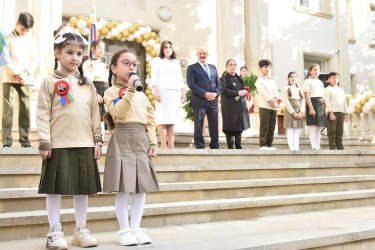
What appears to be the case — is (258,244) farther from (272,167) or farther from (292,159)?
(292,159)

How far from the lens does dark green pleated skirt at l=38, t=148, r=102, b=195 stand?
3.05 metres

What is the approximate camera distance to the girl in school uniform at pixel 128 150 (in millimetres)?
3207

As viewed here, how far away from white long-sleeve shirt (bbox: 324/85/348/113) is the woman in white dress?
3.31 m

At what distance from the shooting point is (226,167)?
534cm

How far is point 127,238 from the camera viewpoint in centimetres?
318

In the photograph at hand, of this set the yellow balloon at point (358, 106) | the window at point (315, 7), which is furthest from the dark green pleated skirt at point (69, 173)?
the window at point (315, 7)

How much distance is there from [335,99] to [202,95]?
3268 millimetres

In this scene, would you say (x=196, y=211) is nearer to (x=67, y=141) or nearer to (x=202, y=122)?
(x=67, y=141)

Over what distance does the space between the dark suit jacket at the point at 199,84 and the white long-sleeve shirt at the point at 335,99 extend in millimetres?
2801

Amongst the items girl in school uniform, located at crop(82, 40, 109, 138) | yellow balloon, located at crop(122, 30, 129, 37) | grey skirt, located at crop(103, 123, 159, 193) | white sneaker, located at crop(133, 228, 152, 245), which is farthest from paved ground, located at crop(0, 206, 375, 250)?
yellow balloon, located at crop(122, 30, 129, 37)

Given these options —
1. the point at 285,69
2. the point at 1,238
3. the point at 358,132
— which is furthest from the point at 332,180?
the point at 285,69

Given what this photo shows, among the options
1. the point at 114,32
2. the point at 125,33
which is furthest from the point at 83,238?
the point at 125,33

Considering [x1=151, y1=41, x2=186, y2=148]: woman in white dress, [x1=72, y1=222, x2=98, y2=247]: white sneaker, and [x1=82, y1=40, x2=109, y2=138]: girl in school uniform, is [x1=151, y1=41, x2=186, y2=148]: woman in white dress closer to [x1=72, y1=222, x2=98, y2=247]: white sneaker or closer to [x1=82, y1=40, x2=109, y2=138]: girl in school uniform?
[x1=82, y1=40, x2=109, y2=138]: girl in school uniform

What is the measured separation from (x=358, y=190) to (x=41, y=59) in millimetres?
5916
